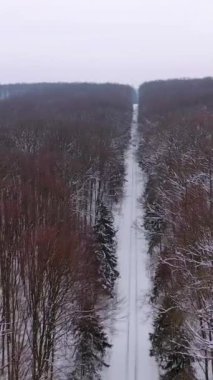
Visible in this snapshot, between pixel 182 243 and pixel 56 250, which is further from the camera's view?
pixel 182 243

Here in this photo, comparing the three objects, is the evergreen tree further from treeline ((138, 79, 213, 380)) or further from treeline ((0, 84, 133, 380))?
treeline ((138, 79, 213, 380))

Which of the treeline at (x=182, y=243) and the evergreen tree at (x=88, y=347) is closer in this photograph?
the treeline at (x=182, y=243)

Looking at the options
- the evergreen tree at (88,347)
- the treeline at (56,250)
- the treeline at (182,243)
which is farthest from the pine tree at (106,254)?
the evergreen tree at (88,347)

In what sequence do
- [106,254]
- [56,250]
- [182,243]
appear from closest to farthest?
[56,250]
[182,243]
[106,254]

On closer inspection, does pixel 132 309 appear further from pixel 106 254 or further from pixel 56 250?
pixel 56 250

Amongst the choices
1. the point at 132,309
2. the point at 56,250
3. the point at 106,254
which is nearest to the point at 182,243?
the point at 56,250

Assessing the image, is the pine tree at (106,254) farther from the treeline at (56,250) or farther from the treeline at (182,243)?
the treeline at (182,243)

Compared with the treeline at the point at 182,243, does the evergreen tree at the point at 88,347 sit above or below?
below

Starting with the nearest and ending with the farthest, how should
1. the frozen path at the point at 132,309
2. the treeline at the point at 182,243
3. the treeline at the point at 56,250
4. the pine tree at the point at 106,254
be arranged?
the treeline at the point at 182,243
the treeline at the point at 56,250
the frozen path at the point at 132,309
the pine tree at the point at 106,254
